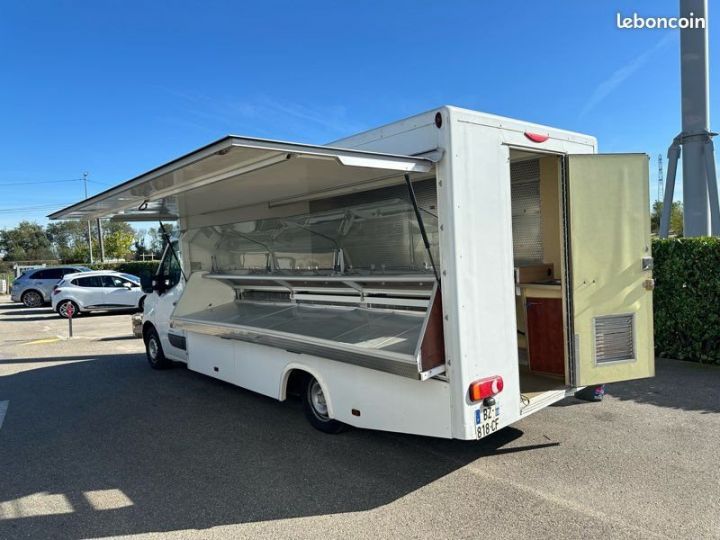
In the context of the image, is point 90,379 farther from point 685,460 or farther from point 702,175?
point 702,175

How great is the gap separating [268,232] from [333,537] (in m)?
3.97

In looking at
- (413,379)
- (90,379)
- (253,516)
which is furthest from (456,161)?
(90,379)

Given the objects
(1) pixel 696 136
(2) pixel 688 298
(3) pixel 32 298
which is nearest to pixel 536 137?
(2) pixel 688 298

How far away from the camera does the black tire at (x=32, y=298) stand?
63.2 ft

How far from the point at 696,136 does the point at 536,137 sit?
744 centimetres

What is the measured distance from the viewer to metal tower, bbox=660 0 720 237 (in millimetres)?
8669

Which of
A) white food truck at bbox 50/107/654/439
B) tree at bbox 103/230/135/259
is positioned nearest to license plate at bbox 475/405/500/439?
white food truck at bbox 50/107/654/439

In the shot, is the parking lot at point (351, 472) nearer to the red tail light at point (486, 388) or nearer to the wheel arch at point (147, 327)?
the red tail light at point (486, 388)

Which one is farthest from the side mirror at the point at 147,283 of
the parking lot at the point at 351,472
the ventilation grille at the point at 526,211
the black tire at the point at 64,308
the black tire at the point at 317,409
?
the black tire at the point at 64,308

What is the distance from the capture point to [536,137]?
3877mm

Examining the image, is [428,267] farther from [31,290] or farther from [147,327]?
[31,290]

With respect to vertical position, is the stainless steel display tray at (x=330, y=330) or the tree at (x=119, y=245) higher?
the tree at (x=119, y=245)

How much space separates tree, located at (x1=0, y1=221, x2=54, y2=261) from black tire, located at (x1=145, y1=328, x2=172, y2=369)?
236 ft

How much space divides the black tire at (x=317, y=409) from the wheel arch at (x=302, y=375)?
120 mm
